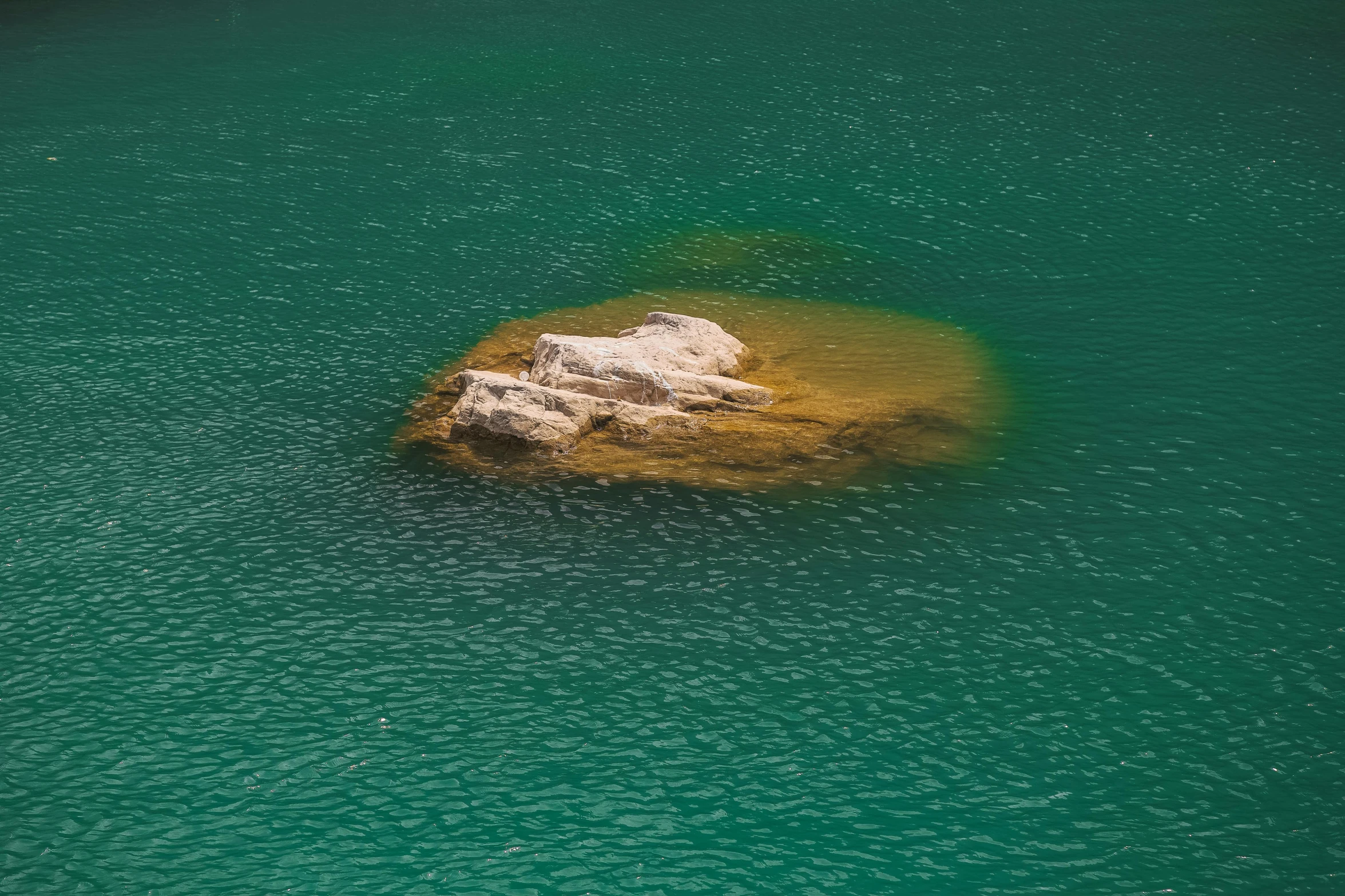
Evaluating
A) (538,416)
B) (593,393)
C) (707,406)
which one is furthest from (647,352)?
(538,416)

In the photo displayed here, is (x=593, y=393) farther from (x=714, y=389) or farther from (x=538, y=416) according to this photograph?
(x=714, y=389)

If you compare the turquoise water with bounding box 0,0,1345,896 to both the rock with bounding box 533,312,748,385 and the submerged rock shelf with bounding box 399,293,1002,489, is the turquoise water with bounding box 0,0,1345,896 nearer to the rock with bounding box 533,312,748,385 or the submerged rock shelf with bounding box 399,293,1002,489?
the submerged rock shelf with bounding box 399,293,1002,489

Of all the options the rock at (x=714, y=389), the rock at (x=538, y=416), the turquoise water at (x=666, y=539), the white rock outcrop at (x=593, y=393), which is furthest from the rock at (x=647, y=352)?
the turquoise water at (x=666, y=539)

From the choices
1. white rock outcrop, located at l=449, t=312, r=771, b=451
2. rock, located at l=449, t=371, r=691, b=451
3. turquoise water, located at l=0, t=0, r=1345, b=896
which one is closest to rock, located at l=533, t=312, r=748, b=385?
white rock outcrop, located at l=449, t=312, r=771, b=451

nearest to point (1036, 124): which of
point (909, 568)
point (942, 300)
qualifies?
point (942, 300)

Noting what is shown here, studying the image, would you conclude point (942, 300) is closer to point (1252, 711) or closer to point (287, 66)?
point (1252, 711)

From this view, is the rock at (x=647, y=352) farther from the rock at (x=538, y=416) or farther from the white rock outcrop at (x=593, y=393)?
the rock at (x=538, y=416)

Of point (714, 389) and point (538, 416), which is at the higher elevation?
point (714, 389)
